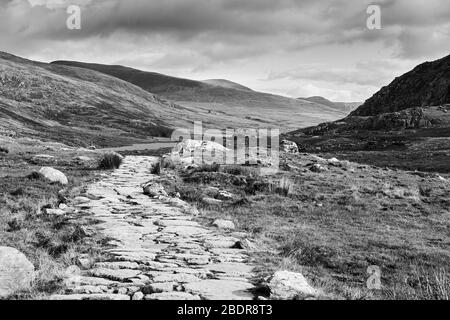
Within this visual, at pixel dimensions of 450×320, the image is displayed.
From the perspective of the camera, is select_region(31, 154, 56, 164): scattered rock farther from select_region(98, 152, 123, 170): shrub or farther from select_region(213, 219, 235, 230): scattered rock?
select_region(213, 219, 235, 230): scattered rock

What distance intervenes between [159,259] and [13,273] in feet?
10.2

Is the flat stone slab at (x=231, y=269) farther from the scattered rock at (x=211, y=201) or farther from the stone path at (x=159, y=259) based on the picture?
the scattered rock at (x=211, y=201)

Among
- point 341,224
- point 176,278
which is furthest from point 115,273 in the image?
point 341,224

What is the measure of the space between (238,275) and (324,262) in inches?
123

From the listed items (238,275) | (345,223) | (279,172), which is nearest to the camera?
(238,275)

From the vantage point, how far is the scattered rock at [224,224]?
14547 millimetres

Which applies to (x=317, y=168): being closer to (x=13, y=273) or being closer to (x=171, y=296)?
(x=171, y=296)

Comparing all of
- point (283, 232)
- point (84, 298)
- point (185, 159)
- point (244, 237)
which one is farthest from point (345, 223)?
point (185, 159)

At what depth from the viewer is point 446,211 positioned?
787 inches

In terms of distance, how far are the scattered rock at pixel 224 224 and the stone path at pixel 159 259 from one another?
38cm

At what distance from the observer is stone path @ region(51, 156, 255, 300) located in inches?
322

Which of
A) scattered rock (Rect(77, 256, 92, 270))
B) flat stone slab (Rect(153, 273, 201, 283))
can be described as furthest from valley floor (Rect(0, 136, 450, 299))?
flat stone slab (Rect(153, 273, 201, 283))

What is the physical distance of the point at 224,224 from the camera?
14711 mm

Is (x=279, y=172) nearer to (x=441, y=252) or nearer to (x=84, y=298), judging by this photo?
(x=441, y=252)
